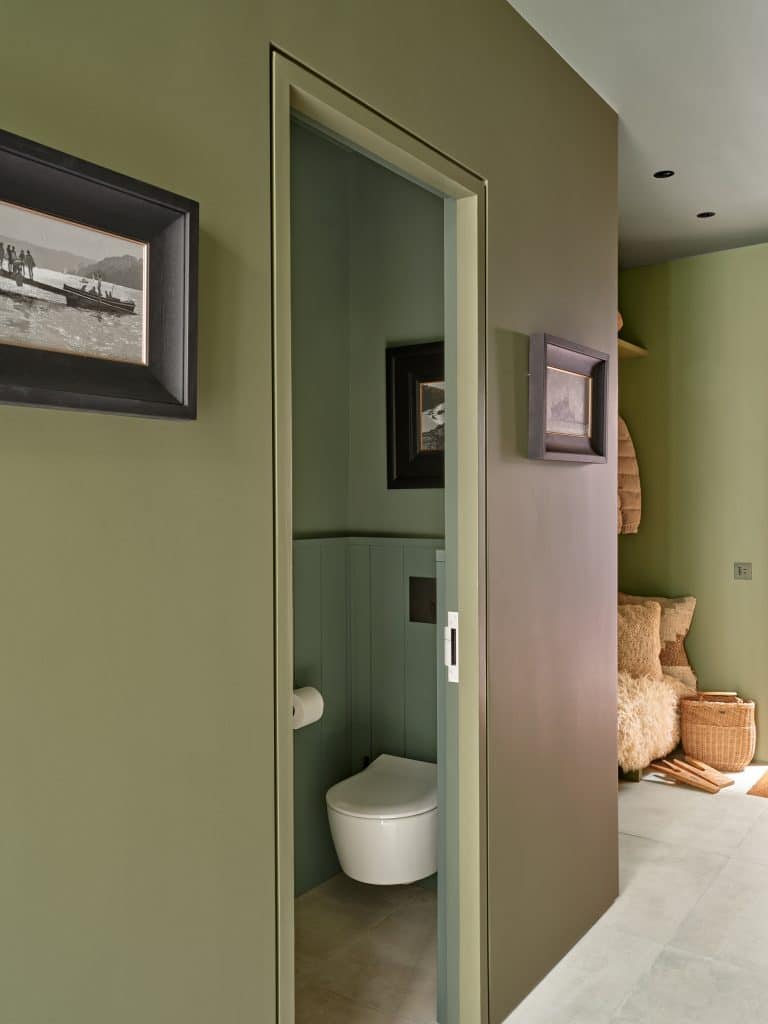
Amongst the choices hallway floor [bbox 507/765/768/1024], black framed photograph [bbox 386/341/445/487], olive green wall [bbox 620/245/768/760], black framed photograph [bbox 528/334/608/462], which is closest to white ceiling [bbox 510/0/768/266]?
olive green wall [bbox 620/245/768/760]

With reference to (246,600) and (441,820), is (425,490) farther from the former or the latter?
(246,600)

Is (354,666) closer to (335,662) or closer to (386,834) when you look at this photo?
(335,662)

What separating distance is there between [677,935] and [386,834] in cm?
96

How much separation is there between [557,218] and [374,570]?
1.33 m

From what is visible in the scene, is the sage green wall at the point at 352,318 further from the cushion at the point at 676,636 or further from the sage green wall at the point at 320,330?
the cushion at the point at 676,636

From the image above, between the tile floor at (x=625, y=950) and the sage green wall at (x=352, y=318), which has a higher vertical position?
the sage green wall at (x=352, y=318)

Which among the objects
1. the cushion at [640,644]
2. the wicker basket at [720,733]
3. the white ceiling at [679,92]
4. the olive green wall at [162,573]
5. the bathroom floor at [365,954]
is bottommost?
the bathroom floor at [365,954]

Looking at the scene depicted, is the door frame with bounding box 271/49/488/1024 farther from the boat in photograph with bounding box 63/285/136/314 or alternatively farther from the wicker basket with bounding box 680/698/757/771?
the wicker basket with bounding box 680/698/757/771

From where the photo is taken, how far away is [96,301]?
3.76 ft

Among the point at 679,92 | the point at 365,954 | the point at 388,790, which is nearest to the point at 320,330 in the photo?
the point at 679,92

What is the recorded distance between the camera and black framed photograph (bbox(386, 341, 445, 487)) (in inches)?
117

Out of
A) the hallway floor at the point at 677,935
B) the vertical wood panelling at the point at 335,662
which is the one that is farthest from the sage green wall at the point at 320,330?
the hallway floor at the point at 677,935

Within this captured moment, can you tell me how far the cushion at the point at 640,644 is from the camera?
4254 mm

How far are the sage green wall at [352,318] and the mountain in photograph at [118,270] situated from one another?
172cm
